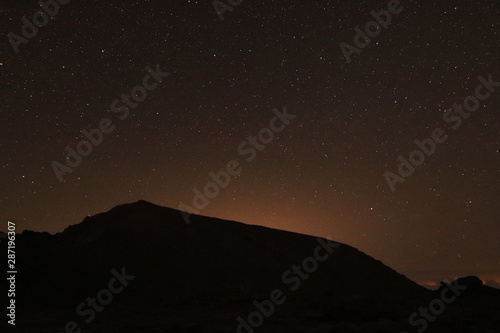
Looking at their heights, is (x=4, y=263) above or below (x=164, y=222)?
below

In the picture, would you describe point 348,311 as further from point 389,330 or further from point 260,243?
point 260,243

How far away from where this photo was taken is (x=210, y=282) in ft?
80.3

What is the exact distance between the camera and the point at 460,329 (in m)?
10.2

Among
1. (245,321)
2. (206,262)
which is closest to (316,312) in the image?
(245,321)

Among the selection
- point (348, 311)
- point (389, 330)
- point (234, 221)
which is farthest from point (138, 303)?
point (234, 221)

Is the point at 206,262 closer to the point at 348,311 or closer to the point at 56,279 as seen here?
the point at 56,279

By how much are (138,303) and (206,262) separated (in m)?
10.8

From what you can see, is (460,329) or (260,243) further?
(260,243)

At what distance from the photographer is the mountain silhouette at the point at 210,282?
11570mm

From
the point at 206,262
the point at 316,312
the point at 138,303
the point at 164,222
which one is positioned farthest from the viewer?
the point at 164,222

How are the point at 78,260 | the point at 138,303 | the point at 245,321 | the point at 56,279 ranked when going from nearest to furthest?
the point at 245,321 < the point at 138,303 < the point at 56,279 < the point at 78,260

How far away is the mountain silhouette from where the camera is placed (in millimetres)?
11570

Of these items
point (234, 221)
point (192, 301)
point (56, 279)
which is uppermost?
point (234, 221)

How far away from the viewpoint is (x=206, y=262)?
1072 inches
